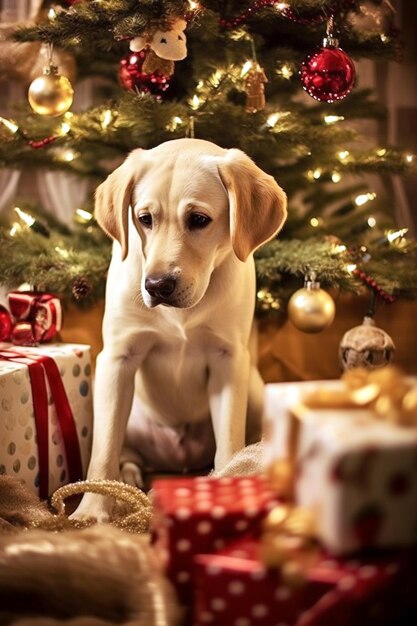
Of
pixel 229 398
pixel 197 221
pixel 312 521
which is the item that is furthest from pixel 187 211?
pixel 312 521

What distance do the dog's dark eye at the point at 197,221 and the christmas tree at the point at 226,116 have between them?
0.48m

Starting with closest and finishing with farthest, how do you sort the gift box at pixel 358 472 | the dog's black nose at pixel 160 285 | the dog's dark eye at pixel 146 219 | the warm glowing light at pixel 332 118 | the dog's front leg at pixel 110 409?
1. the gift box at pixel 358 472
2. the dog's black nose at pixel 160 285
3. the dog's dark eye at pixel 146 219
4. the dog's front leg at pixel 110 409
5. the warm glowing light at pixel 332 118

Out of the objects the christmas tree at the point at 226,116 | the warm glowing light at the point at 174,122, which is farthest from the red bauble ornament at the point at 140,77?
the warm glowing light at the point at 174,122

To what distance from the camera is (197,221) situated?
189 centimetres

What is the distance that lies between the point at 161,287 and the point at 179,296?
47 mm

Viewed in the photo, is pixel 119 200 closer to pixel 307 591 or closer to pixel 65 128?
pixel 65 128

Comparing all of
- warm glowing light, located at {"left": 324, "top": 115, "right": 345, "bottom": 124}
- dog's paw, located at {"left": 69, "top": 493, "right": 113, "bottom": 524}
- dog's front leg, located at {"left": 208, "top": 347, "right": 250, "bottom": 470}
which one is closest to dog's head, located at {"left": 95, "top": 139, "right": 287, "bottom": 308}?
dog's front leg, located at {"left": 208, "top": 347, "right": 250, "bottom": 470}

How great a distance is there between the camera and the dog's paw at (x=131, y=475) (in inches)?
86.0

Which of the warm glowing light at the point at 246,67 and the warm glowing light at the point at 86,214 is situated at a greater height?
Answer: the warm glowing light at the point at 246,67

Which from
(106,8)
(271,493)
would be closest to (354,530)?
(271,493)

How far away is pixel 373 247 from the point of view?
105 inches

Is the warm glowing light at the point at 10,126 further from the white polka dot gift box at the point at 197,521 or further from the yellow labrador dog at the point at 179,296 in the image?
the white polka dot gift box at the point at 197,521

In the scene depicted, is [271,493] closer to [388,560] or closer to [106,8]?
[388,560]

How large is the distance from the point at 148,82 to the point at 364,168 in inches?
28.4
